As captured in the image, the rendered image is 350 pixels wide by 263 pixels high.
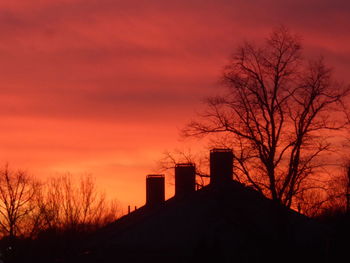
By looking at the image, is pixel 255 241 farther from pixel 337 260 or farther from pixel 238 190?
pixel 337 260

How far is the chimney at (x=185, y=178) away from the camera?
42469 mm

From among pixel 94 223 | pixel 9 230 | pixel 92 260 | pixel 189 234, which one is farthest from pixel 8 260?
pixel 189 234

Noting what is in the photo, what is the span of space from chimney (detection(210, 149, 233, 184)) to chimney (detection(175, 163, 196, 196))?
1.11 m

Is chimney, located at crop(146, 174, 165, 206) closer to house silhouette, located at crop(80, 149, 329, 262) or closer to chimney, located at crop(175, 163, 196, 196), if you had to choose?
chimney, located at crop(175, 163, 196, 196)

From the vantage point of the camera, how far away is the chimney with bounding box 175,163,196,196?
139ft

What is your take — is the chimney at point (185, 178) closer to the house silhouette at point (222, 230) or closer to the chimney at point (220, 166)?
the house silhouette at point (222, 230)

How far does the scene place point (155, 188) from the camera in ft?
179

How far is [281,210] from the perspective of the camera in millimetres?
39594

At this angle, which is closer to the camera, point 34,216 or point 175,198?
point 175,198

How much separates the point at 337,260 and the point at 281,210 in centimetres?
720

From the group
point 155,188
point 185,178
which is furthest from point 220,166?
point 155,188

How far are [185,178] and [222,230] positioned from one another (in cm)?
466

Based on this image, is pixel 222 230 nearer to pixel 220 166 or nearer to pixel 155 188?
pixel 220 166


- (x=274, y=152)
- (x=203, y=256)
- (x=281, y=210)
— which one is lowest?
(x=203, y=256)
